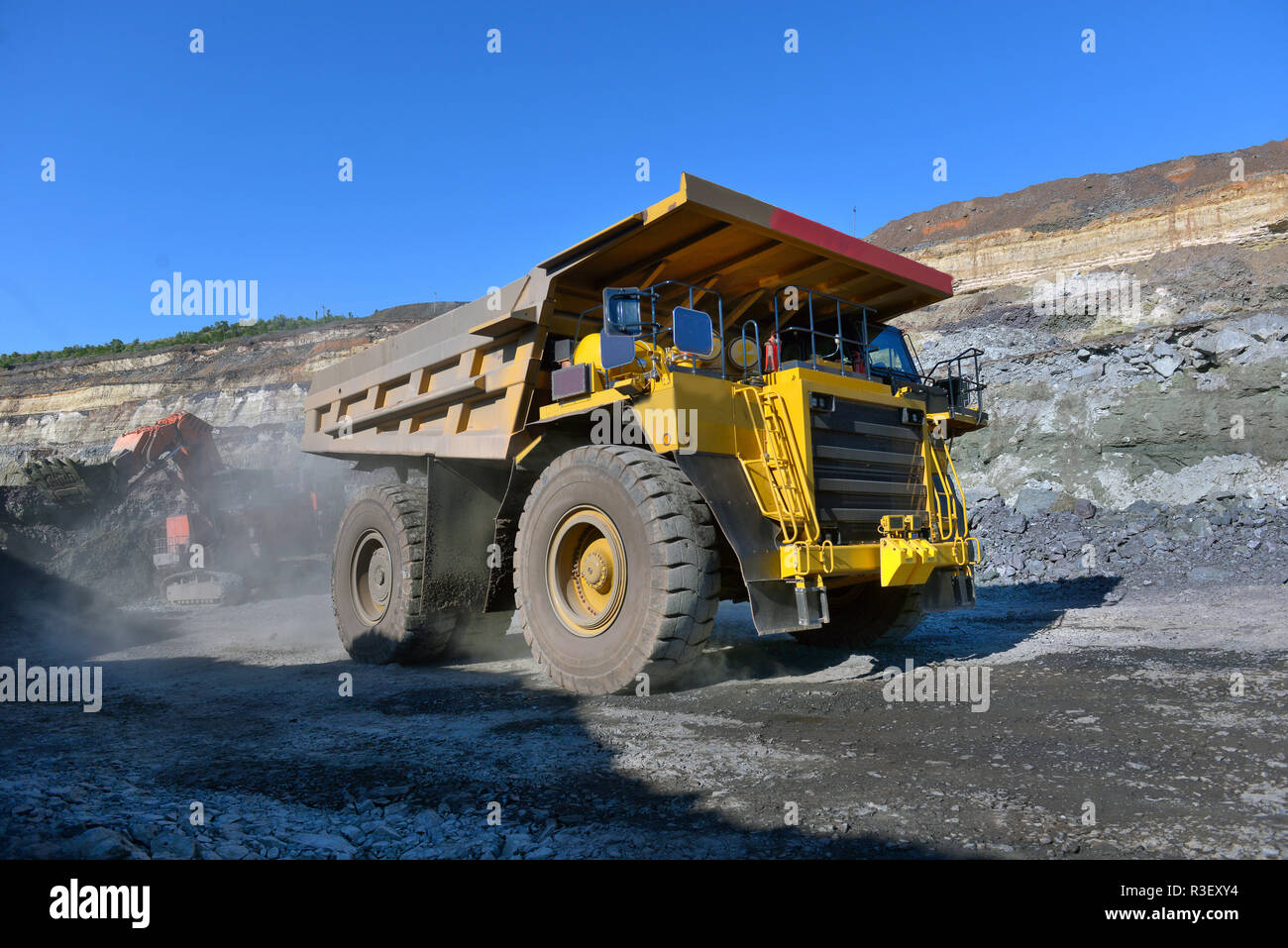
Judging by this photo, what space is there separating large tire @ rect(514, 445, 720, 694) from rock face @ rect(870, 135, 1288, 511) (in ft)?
33.7

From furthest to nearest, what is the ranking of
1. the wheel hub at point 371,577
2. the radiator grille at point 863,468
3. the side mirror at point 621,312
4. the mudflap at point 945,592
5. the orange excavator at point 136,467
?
1. the orange excavator at point 136,467
2. the wheel hub at point 371,577
3. the mudflap at point 945,592
4. the radiator grille at point 863,468
5. the side mirror at point 621,312

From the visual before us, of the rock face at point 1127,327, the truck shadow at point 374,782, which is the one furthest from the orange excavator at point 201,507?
the rock face at point 1127,327

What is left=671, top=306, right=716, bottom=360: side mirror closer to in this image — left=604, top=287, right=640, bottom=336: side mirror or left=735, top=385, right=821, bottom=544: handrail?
left=604, top=287, right=640, bottom=336: side mirror

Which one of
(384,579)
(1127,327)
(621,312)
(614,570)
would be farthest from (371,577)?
(1127,327)

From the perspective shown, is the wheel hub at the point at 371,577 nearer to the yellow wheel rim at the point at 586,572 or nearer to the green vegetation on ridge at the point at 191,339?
the yellow wheel rim at the point at 586,572

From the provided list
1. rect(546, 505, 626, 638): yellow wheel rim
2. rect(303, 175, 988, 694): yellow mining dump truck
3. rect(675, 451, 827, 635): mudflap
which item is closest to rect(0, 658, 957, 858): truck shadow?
rect(546, 505, 626, 638): yellow wheel rim

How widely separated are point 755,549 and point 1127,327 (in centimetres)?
1605

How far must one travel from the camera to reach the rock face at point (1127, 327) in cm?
1246

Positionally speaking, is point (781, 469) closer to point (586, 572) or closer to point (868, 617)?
point (586, 572)

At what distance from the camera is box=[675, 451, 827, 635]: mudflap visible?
4.68m

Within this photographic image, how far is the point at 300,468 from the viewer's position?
18672 mm

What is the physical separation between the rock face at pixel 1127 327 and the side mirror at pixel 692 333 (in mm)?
10085

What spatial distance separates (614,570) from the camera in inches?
198
